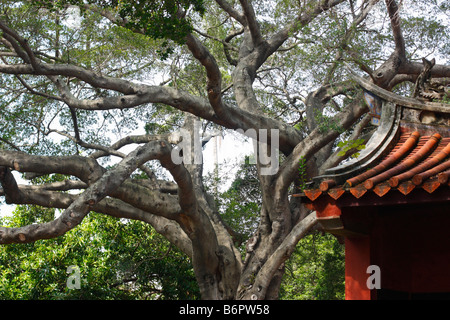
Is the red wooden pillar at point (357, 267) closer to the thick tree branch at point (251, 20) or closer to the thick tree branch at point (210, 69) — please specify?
the thick tree branch at point (210, 69)

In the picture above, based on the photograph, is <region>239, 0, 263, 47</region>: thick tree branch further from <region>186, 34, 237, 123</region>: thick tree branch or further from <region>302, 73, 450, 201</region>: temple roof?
<region>302, 73, 450, 201</region>: temple roof

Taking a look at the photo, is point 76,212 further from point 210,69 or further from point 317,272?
point 317,272

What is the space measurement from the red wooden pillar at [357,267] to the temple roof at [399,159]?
89cm

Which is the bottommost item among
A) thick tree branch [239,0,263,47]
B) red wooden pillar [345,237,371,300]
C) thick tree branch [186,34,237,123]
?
red wooden pillar [345,237,371,300]

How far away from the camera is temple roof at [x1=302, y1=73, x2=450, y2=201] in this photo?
419 centimetres

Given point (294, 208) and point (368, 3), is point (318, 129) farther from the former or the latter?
point (368, 3)

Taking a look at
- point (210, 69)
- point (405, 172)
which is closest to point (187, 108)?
point (210, 69)

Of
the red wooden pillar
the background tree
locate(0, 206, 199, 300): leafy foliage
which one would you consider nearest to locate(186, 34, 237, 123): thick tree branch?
the background tree

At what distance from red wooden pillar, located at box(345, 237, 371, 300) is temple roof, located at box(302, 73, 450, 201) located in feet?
2.93

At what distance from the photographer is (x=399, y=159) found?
15.8 feet

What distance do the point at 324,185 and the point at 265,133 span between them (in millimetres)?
6184

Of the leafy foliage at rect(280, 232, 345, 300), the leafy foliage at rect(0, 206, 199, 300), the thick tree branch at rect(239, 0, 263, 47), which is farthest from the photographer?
the leafy foliage at rect(280, 232, 345, 300)

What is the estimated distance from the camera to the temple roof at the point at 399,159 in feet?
13.7
